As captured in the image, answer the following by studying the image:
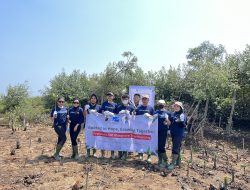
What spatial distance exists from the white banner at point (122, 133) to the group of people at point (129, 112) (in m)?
0.20

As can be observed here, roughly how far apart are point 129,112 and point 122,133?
72 cm

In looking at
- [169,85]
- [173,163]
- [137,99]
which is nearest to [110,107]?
[137,99]

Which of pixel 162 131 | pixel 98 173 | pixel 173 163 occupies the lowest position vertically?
pixel 98 173

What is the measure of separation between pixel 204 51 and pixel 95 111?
3743cm

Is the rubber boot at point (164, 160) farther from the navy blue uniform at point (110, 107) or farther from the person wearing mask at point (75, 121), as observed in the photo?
the person wearing mask at point (75, 121)

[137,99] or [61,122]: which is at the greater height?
[137,99]

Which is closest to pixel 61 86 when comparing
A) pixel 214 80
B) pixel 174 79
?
pixel 174 79

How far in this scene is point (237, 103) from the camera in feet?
66.2

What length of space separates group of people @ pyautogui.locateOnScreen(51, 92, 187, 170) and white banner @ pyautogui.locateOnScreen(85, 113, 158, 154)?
0.20m

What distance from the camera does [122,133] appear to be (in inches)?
446

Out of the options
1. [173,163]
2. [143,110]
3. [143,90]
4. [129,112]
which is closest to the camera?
[173,163]

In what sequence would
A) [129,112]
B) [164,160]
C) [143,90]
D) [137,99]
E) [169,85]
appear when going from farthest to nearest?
[169,85]
[143,90]
[137,99]
[129,112]
[164,160]

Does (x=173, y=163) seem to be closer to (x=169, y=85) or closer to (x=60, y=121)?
(x=60, y=121)

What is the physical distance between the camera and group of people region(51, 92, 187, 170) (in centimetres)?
1034
